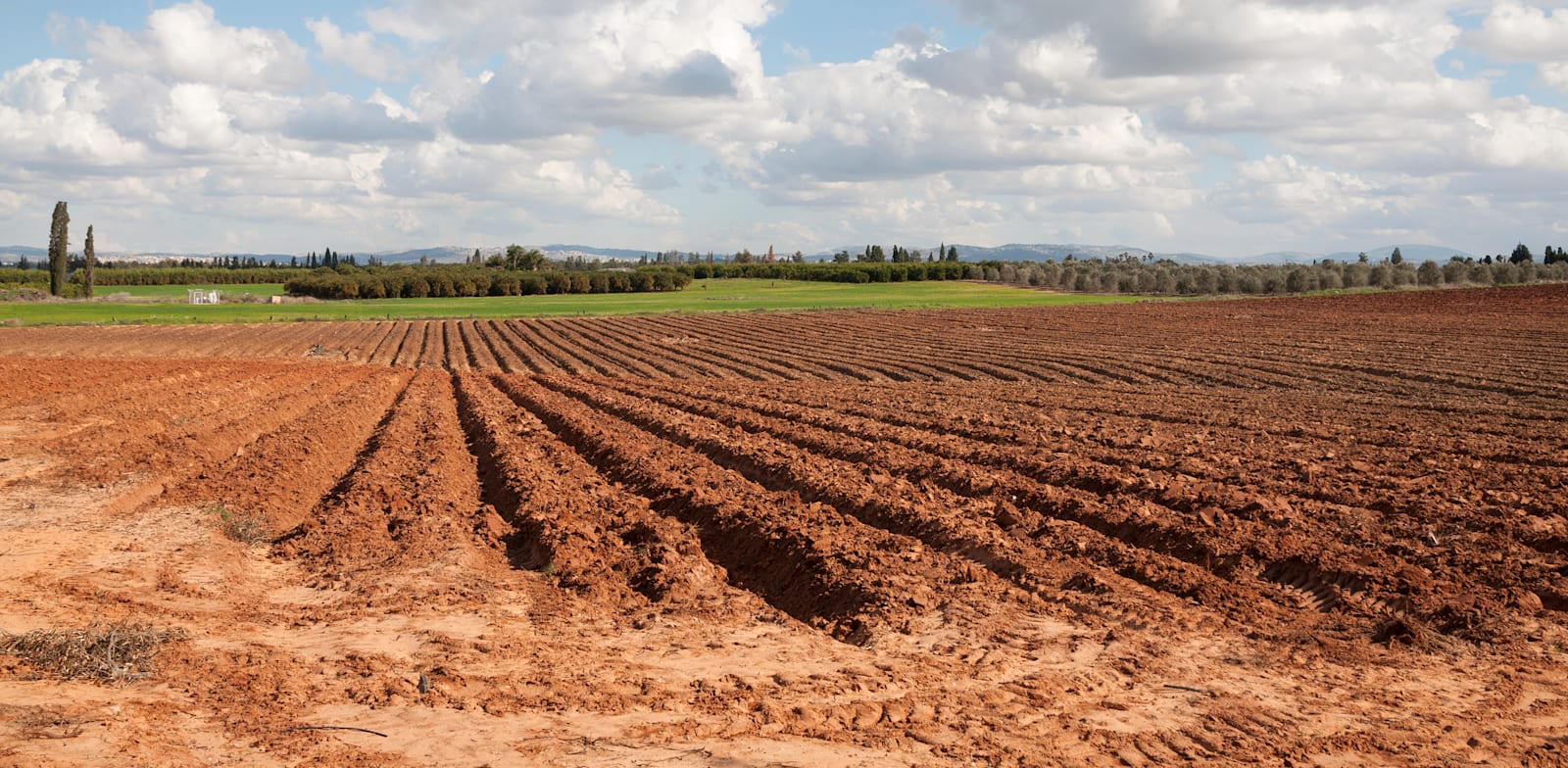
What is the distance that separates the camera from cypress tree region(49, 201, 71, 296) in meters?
97.6

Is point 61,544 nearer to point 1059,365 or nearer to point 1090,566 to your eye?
point 1090,566

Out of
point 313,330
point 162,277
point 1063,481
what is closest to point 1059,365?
point 1063,481

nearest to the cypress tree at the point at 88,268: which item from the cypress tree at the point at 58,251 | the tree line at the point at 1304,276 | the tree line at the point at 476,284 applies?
A: the cypress tree at the point at 58,251

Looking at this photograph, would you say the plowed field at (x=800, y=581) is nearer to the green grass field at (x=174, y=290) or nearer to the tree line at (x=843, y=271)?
the green grass field at (x=174, y=290)

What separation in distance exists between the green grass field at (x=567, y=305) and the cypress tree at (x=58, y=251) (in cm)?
546

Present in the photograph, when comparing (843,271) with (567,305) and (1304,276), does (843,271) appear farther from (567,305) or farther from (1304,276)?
(1304,276)

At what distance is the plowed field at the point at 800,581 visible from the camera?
6234 mm

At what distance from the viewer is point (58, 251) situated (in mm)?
98750

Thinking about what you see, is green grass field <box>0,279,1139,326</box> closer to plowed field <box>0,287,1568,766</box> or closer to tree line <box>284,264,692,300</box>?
tree line <box>284,264,692,300</box>

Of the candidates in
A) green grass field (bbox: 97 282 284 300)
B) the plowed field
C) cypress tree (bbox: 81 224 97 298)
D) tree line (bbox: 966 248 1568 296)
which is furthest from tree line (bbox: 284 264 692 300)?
the plowed field

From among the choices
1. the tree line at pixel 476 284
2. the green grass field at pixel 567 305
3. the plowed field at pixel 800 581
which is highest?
the tree line at pixel 476 284

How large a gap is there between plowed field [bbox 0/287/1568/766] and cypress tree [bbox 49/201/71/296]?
90.1 meters

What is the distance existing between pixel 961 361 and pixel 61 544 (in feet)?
92.0

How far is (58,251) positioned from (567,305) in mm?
46084
